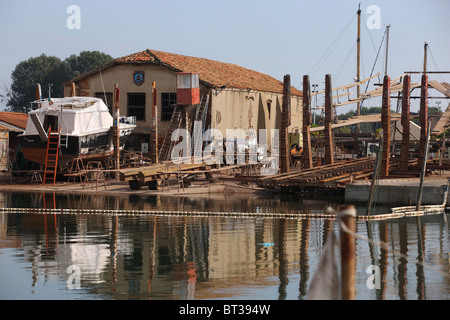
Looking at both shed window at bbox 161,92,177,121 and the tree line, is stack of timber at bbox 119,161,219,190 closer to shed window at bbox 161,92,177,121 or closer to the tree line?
shed window at bbox 161,92,177,121

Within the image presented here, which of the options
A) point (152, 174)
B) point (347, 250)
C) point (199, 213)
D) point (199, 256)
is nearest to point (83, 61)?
point (152, 174)

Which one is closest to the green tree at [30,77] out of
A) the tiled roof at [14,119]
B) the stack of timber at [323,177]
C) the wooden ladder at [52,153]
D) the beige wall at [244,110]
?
the tiled roof at [14,119]

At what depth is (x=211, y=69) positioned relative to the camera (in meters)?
45.9

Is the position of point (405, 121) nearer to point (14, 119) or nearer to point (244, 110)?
point (244, 110)

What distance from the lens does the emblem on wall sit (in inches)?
1656

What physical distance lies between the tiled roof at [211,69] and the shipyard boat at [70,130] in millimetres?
6069

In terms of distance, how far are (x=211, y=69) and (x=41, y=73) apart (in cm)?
6190

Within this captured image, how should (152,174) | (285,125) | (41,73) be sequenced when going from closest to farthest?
1. (152,174)
2. (285,125)
3. (41,73)

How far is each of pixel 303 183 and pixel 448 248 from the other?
11983 millimetres

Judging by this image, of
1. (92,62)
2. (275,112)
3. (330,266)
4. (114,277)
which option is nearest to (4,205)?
(114,277)

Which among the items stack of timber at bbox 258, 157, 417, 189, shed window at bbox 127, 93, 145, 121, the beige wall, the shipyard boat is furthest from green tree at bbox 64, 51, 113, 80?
stack of timber at bbox 258, 157, 417, 189

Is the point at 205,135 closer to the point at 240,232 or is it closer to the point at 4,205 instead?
the point at 4,205

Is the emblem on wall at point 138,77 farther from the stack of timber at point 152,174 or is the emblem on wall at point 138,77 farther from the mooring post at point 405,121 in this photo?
the mooring post at point 405,121

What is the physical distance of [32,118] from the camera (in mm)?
33469
